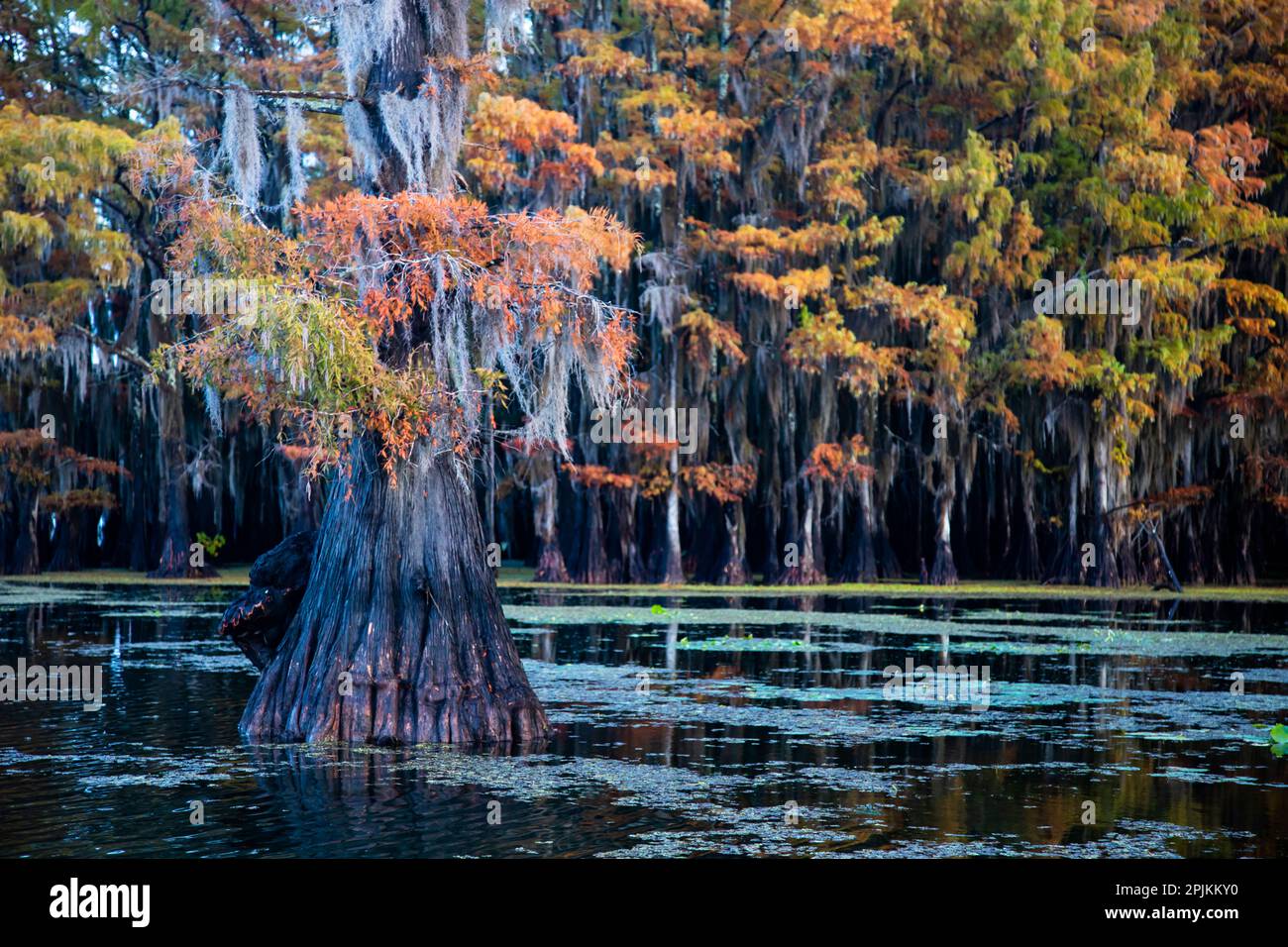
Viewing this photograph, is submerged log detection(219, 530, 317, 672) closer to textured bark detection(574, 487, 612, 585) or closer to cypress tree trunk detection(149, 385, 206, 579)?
textured bark detection(574, 487, 612, 585)

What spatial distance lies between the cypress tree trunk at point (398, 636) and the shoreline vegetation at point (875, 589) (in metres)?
21.1

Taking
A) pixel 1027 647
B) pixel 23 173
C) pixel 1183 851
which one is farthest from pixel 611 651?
pixel 23 173

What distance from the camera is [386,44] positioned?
48.9ft

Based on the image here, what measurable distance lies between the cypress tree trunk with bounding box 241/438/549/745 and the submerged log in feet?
1.86

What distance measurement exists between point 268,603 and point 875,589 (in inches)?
951

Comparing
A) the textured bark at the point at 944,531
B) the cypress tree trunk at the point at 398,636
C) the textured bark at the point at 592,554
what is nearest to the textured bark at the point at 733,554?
the textured bark at the point at 592,554

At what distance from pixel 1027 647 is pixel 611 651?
559cm

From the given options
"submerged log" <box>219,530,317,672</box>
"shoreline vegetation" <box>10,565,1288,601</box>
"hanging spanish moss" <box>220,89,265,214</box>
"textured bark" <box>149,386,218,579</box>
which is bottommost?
"shoreline vegetation" <box>10,565,1288,601</box>

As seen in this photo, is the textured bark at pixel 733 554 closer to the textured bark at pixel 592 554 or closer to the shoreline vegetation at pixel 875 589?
the shoreline vegetation at pixel 875 589

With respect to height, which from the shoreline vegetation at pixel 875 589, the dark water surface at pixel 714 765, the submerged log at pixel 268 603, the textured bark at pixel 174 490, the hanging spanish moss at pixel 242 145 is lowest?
the dark water surface at pixel 714 765

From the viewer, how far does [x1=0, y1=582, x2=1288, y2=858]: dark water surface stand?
9.80 meters

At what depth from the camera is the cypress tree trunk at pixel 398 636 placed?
13609 millimetres

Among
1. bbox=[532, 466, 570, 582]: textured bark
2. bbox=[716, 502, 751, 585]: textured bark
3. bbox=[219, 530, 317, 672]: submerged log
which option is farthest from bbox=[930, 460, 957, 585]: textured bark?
bbox=[219, 530, 317, 672]: submerged log
